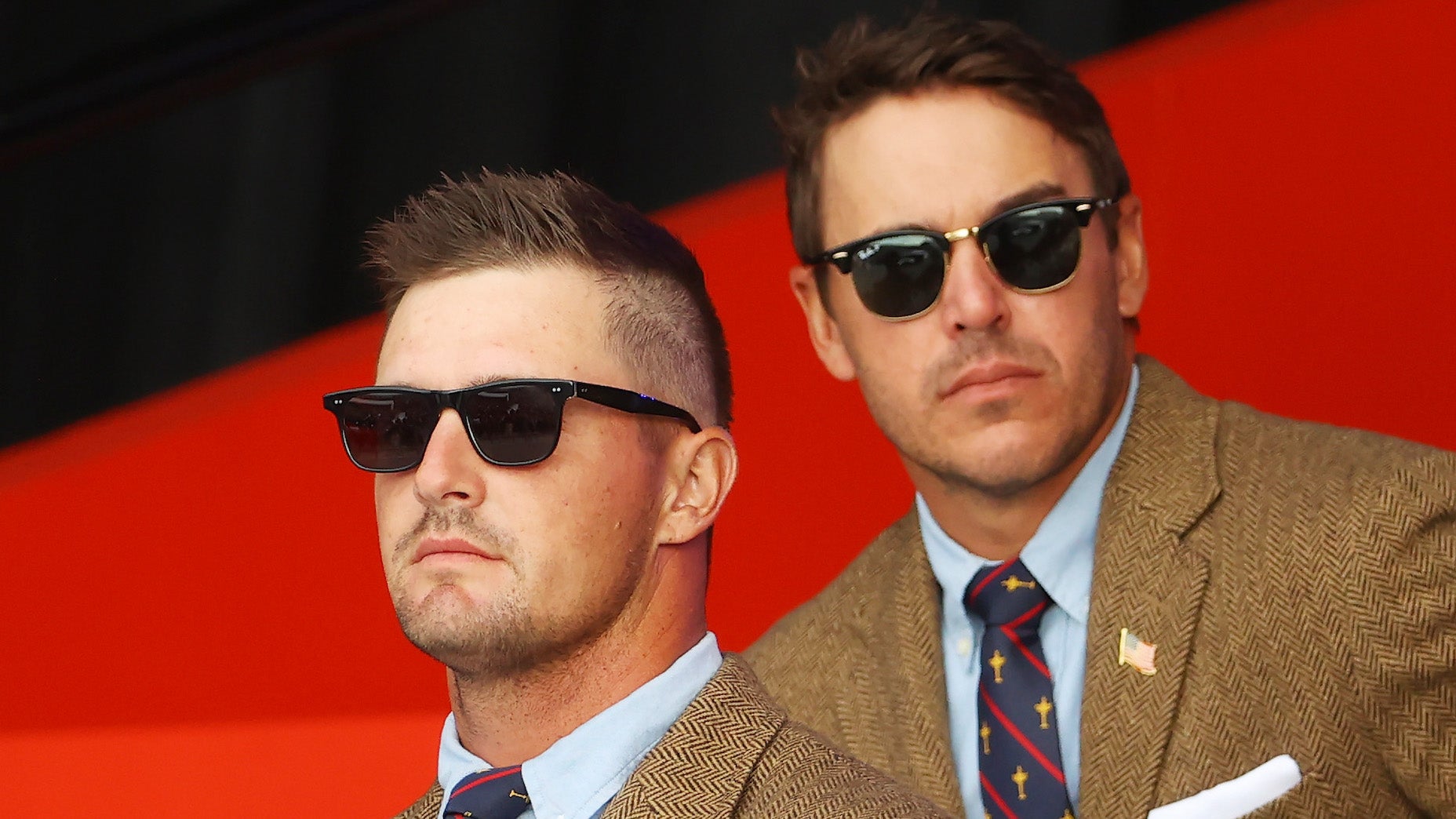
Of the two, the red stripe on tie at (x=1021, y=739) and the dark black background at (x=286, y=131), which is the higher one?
the dark black background at (x=286, y=131)

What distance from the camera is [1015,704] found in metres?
2.68

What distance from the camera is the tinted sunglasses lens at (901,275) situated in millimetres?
2719

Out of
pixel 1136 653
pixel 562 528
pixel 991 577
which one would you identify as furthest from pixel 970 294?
pixel 562 528

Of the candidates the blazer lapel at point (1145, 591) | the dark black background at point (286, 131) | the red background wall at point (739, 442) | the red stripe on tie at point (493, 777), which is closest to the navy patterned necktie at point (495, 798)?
the red stripe on tie at point (493, 777)

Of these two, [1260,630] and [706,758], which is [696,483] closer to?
[706,758]

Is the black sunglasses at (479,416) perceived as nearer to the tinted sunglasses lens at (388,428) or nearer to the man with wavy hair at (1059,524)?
the tinted sunglasses lens at (388,428)

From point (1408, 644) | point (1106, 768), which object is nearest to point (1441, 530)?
point (1408, 644)

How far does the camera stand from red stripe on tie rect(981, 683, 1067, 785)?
2592 mm

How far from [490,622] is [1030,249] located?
116 cm

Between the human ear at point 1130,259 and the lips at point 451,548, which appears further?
the human ear at point 1130,259

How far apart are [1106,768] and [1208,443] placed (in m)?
0.57

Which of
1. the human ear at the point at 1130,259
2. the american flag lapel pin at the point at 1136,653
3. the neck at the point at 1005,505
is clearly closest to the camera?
the american flag lapel pin at the point at 1136,653

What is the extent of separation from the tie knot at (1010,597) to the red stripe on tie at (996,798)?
0.81ft

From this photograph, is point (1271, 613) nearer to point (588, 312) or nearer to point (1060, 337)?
point (1060, 337)
